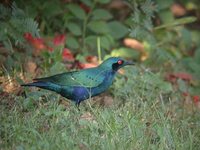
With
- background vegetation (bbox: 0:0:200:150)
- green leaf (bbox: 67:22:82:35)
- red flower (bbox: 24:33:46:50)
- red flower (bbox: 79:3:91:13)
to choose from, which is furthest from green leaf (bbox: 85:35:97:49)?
red flower (bbox: 24:33:46:50)

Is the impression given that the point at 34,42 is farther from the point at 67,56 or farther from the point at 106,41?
the point at 106,41

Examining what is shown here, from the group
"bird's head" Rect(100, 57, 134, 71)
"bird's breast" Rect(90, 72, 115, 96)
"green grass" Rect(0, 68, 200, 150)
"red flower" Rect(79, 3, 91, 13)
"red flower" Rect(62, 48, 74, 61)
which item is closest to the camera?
"green grass" Rect(0, 68, 200, 150)

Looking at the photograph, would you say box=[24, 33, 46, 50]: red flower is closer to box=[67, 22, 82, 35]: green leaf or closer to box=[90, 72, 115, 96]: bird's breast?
box=[67, 22, 82, 35]: green leaf

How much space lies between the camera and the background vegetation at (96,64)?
4.73m

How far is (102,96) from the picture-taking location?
21.1 feet

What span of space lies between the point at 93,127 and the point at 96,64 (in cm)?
223

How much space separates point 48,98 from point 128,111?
91 cm

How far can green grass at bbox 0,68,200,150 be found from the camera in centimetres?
453

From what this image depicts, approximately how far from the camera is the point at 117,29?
312 inches

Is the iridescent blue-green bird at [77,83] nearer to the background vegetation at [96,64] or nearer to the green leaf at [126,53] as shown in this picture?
the background vegetation at [96,64]

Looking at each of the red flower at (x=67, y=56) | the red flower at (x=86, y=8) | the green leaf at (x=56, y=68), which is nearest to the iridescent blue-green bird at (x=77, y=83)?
the green leaf at (x=56, y=68)

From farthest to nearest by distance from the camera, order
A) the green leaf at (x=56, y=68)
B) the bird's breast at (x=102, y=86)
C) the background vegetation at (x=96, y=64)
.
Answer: the green leaf at (x=56, y=68) → the bird's breast at (x=102, y=86) → the background vegetation at (x=96, y=64)

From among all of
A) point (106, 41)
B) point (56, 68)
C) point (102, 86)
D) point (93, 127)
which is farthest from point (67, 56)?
point (93, 127)

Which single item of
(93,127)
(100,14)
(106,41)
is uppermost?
(100,14)
